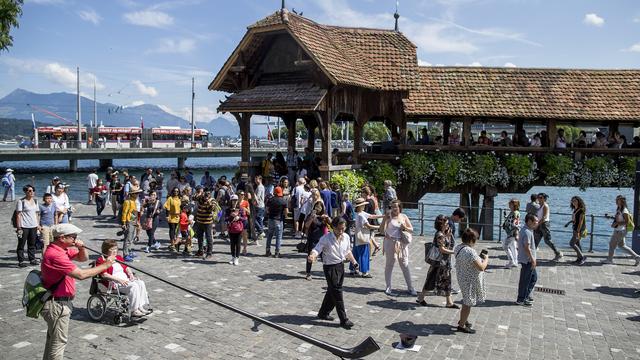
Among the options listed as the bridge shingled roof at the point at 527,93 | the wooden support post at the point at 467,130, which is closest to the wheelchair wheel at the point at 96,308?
the bridge shingled roof at the point at 527,93

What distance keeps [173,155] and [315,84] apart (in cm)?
6132

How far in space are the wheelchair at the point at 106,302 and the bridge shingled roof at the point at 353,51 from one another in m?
11.0

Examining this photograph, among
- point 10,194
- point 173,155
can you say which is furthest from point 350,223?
point 173,155

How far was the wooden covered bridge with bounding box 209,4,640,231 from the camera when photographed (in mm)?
19188

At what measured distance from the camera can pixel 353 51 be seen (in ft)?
73.0

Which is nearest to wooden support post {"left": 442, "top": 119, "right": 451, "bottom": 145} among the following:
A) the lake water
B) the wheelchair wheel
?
the lake water

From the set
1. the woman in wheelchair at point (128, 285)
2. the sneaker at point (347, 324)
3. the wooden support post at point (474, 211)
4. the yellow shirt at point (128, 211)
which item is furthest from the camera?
the wooden support post at point (474, 211)

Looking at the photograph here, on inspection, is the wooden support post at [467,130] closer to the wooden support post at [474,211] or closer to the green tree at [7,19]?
the wooden support post at [474,211]

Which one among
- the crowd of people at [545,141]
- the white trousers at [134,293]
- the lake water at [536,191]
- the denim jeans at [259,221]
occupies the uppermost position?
the crowd of people at [545,141]

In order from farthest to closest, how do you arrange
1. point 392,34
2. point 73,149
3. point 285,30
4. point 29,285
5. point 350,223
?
point 73,149
point 392,34
point 285,30
point 350,223
point 29,285

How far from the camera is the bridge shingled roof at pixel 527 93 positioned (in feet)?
70.8

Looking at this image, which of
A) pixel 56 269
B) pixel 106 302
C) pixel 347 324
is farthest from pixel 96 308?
pixel 347 324

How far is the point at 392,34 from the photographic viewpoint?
2384 cm

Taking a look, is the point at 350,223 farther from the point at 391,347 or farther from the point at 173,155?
the point at 173,155
